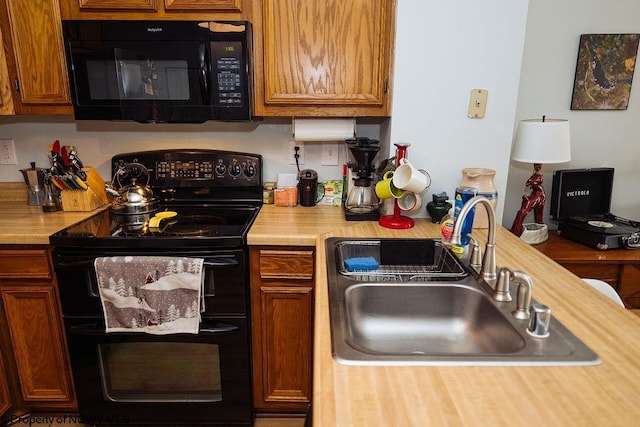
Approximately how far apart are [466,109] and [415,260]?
741 millimetres

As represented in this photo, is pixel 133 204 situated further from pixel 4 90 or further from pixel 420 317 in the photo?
pixel 420 317

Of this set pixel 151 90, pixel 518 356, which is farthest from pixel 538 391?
pixel 151 90

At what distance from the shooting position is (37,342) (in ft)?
5.88

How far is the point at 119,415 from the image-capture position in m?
1.82

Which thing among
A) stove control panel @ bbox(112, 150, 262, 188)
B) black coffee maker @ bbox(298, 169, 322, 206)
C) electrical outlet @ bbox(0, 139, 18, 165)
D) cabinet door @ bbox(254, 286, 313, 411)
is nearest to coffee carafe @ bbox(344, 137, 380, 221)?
black coffee maker @ bbox(298, 169, 322, 206)

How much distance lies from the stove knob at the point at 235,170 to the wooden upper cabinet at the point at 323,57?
1.22ft

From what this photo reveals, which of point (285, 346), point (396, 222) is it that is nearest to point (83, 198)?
point (285, 346)

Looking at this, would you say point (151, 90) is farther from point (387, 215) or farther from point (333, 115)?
point (387, 215)

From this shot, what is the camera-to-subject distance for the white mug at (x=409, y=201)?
1789mm

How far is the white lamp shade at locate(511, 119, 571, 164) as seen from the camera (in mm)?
1933

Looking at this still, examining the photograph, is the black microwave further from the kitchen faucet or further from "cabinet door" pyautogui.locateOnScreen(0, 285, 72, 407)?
the kitchen faucet

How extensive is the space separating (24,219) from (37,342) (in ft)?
1.77

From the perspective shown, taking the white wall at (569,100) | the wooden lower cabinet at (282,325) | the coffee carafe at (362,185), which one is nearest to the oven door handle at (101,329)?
the wooden lower cabinet at (282,325)

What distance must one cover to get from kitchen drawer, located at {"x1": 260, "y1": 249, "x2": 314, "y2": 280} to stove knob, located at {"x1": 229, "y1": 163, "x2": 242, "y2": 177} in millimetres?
625
